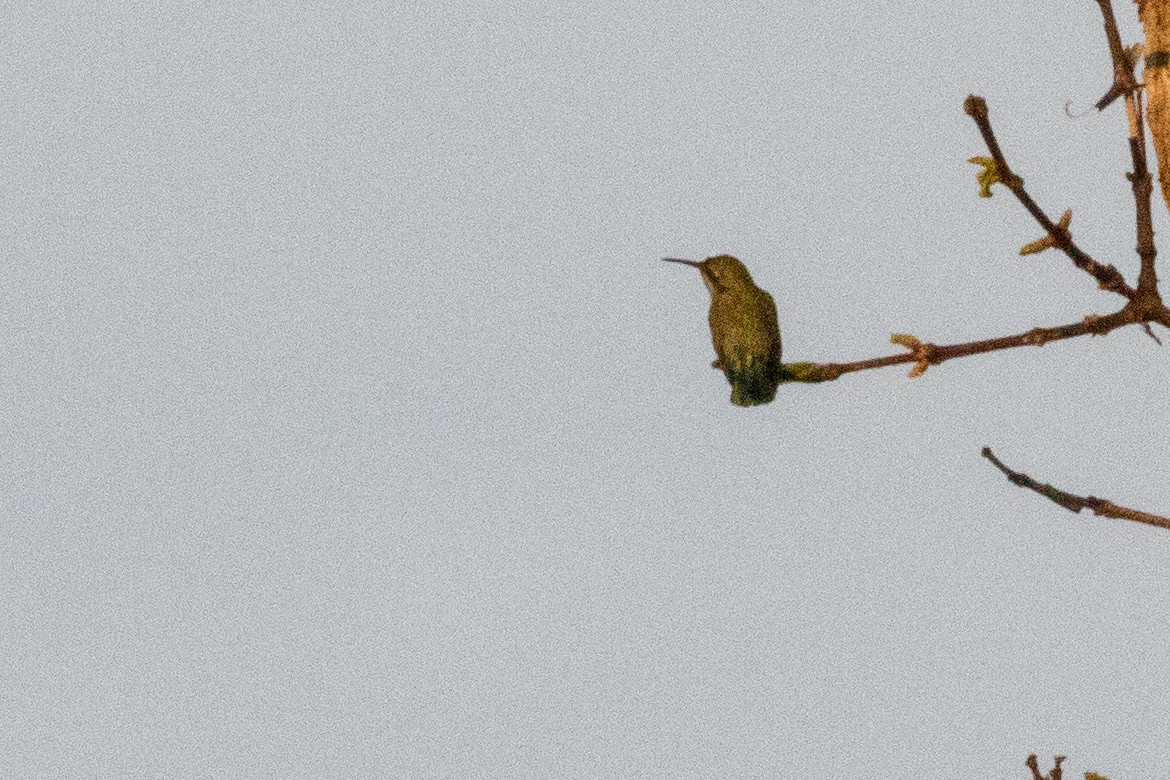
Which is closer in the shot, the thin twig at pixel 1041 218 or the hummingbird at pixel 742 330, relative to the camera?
the thin twig at pixel 1041 218

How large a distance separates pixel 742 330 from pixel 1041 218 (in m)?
2.34

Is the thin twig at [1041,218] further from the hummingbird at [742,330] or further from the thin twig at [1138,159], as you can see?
the hummingbird at [742,330]

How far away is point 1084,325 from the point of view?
564 centimetres

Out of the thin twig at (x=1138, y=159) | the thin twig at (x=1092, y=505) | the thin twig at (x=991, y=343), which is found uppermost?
the thin twig at (x=1138, y=159)

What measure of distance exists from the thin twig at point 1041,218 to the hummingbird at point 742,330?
1.58 m

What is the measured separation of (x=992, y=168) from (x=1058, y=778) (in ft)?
8.23

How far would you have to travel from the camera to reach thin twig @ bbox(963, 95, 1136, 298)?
16.4 ft

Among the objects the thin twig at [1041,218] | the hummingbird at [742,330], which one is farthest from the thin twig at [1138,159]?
the hummingbird at [742,330]

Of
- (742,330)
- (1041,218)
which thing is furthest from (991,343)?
(742,330)

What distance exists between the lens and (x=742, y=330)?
7535 mm

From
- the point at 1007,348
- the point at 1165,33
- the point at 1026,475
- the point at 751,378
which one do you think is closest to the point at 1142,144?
the point at 1007,348

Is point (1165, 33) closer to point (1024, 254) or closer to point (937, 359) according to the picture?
point (1024, 254)

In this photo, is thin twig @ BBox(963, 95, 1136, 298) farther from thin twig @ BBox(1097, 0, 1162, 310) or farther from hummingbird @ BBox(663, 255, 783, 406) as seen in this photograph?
hummingbird @ BBox(663, 255, 783, 406)

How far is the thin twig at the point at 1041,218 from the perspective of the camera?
500 cm
